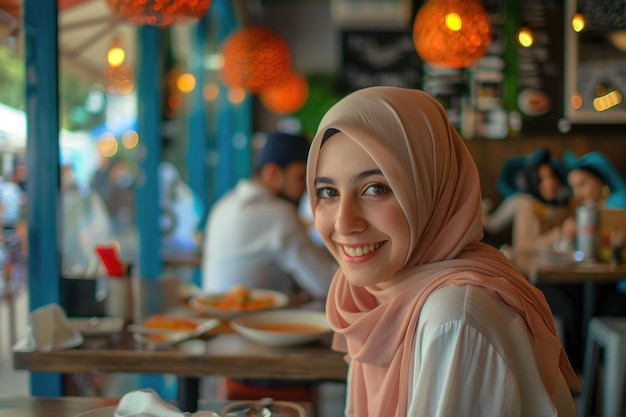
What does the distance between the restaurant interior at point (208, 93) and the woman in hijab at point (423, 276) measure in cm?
66

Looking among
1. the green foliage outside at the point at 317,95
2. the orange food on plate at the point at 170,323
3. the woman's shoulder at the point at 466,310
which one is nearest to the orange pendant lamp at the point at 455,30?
the orange food on plate at the point at 170,323

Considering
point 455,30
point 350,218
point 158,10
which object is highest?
point 455,30

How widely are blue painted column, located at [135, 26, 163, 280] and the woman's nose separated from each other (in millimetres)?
2818

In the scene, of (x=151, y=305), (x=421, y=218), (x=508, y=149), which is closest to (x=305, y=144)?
(x=151, y=305)

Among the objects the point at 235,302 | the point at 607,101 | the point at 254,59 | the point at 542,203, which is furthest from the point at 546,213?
the point at 235,302

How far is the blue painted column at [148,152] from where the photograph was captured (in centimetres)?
381

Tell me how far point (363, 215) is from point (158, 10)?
43.5 inches

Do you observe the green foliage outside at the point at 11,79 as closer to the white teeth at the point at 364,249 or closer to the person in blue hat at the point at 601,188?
the white teeth at the point at 364,249

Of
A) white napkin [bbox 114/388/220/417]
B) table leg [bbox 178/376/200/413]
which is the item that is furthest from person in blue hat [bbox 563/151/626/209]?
white napkin [bbox 114/388/220/417]

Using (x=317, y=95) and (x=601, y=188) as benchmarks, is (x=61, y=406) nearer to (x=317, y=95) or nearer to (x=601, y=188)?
(x=601, y=188)

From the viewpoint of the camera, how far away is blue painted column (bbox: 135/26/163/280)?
3809 mm

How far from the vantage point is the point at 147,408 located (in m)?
1.19

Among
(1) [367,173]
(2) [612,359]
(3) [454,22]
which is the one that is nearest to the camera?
(1) [367,173]

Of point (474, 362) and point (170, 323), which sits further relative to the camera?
point (170, 323)
